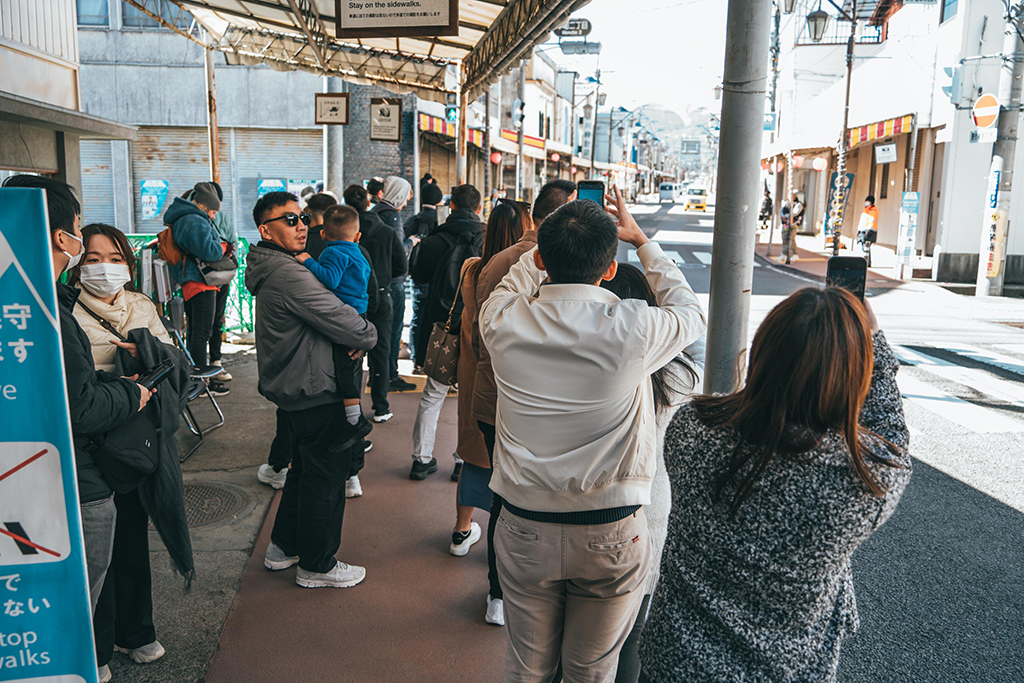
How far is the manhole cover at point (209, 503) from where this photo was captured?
4.94 metres

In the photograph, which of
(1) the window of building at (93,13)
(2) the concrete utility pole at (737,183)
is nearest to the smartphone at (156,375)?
(2) the concrete utility pole at (737,183)

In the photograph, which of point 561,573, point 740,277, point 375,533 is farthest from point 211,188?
point 561,573

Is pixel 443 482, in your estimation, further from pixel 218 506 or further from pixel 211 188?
pixel 211 188

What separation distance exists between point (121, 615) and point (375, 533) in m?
1.68

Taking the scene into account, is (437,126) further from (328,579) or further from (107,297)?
(107,297)

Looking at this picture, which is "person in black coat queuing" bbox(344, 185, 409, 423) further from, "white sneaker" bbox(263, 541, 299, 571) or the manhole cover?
"white sneaker" bbox(263, 541, 299, 571)

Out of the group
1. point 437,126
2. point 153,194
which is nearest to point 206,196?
point 153,194

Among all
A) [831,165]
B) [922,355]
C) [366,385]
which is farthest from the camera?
[831,165]

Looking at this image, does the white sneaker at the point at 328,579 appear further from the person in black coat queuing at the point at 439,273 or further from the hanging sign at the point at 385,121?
the hanging sign at the point at 385,121

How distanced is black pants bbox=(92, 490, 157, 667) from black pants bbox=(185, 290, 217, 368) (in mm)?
4578

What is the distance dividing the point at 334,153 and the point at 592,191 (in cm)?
1697

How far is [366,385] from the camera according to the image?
8.40m

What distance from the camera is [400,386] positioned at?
8281 millimetres

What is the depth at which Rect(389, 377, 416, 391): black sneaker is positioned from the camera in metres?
8.27
